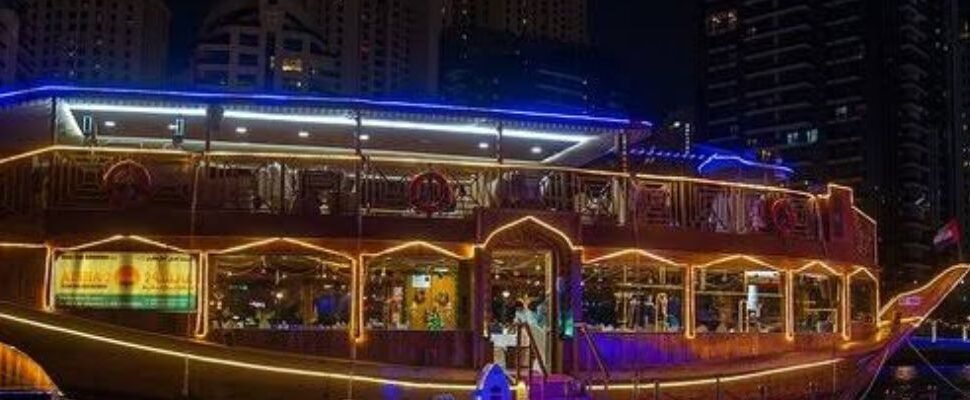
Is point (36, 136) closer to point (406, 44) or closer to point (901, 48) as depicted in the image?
point (406, 44)

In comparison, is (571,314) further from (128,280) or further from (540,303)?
(128,280)

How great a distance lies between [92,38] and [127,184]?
9472 cm

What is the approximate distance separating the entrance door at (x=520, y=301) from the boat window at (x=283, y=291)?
1.84m

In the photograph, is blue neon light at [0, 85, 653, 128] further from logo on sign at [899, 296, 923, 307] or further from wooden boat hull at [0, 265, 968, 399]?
logo on sign at [899, 296, 923, 307]

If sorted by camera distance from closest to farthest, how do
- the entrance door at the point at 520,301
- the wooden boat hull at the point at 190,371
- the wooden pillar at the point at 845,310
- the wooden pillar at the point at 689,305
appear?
the wooden boat hull at the point at 190,371 → the entrance door at the point at 520,301 → the wooden pillar at the point at 689,305 → the wooden pillar at the point at 845,310

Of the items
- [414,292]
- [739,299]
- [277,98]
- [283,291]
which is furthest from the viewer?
[739,299]

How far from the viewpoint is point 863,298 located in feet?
63.5

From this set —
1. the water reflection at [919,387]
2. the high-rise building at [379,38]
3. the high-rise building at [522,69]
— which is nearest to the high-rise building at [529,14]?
the high-rise building at [379,38]

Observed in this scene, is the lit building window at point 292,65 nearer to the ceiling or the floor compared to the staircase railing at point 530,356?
nearer to the ceiling

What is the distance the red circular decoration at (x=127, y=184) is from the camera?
12.3 metres

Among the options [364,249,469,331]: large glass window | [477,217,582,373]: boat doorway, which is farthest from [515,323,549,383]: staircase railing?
[364,249,469,331]: large glass window

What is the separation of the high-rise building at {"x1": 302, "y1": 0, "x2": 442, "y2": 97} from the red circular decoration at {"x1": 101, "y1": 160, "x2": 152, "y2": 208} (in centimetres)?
7825

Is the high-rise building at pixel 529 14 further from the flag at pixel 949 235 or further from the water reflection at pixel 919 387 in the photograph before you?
the flag at pixel 949 235

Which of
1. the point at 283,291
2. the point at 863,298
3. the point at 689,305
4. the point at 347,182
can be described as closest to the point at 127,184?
the point at 283,291
